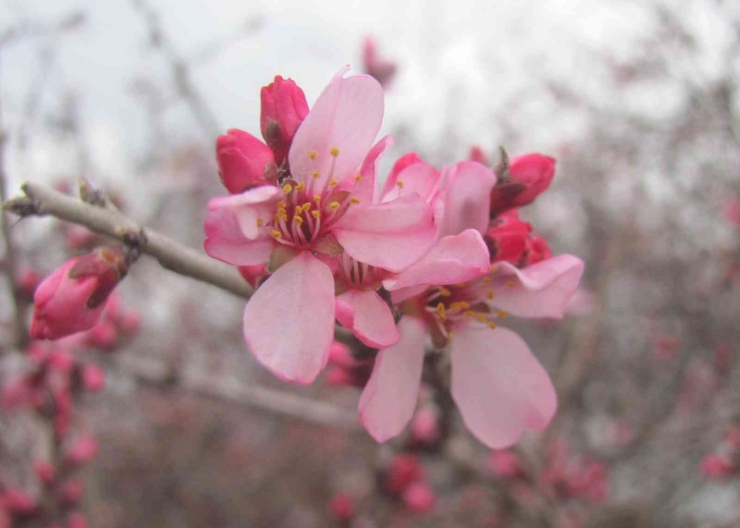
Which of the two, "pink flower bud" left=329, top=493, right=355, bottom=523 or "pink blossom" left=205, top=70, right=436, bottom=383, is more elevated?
"pink blossom" left=205, top=70, right=436, bottom=383

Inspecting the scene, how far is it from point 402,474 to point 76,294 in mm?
2467

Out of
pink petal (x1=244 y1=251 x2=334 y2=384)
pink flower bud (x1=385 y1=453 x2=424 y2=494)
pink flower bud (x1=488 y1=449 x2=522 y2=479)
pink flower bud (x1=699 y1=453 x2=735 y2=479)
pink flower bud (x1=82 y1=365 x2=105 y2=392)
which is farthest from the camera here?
pink flower bud (x1=488 y1=449 x2=522 y2=479)

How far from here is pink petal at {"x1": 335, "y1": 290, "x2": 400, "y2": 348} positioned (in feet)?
2.53

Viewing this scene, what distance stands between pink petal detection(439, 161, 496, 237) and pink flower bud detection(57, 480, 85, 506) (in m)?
3.03

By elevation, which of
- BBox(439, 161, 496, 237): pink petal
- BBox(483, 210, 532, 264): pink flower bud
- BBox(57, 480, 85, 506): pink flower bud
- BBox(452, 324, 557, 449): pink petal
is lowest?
BBox(57, 480, 85, 506): pink flower bud

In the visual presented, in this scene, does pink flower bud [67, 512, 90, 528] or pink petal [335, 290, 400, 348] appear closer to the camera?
pink petal [335, 290, 400, 348]

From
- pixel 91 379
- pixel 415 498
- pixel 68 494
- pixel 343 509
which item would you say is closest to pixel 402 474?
pixel 415 498

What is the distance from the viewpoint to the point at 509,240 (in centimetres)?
94

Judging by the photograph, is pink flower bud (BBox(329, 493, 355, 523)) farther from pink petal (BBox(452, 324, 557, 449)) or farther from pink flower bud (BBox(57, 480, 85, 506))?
pink petal (BBox(452, 324, 557, 449))

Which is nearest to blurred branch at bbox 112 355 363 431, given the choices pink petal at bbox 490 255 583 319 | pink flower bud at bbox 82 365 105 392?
pink flower bud at bbox 82 365 105 392

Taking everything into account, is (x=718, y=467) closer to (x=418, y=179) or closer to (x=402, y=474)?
(x=402, y=474)

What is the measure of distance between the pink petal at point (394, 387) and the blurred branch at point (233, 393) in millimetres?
1352

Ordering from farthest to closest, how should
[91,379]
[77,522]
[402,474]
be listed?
[77,522], [402,474], [91,379]

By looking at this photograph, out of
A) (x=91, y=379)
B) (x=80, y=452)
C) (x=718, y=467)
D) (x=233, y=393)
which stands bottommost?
(x=80, y=452)
